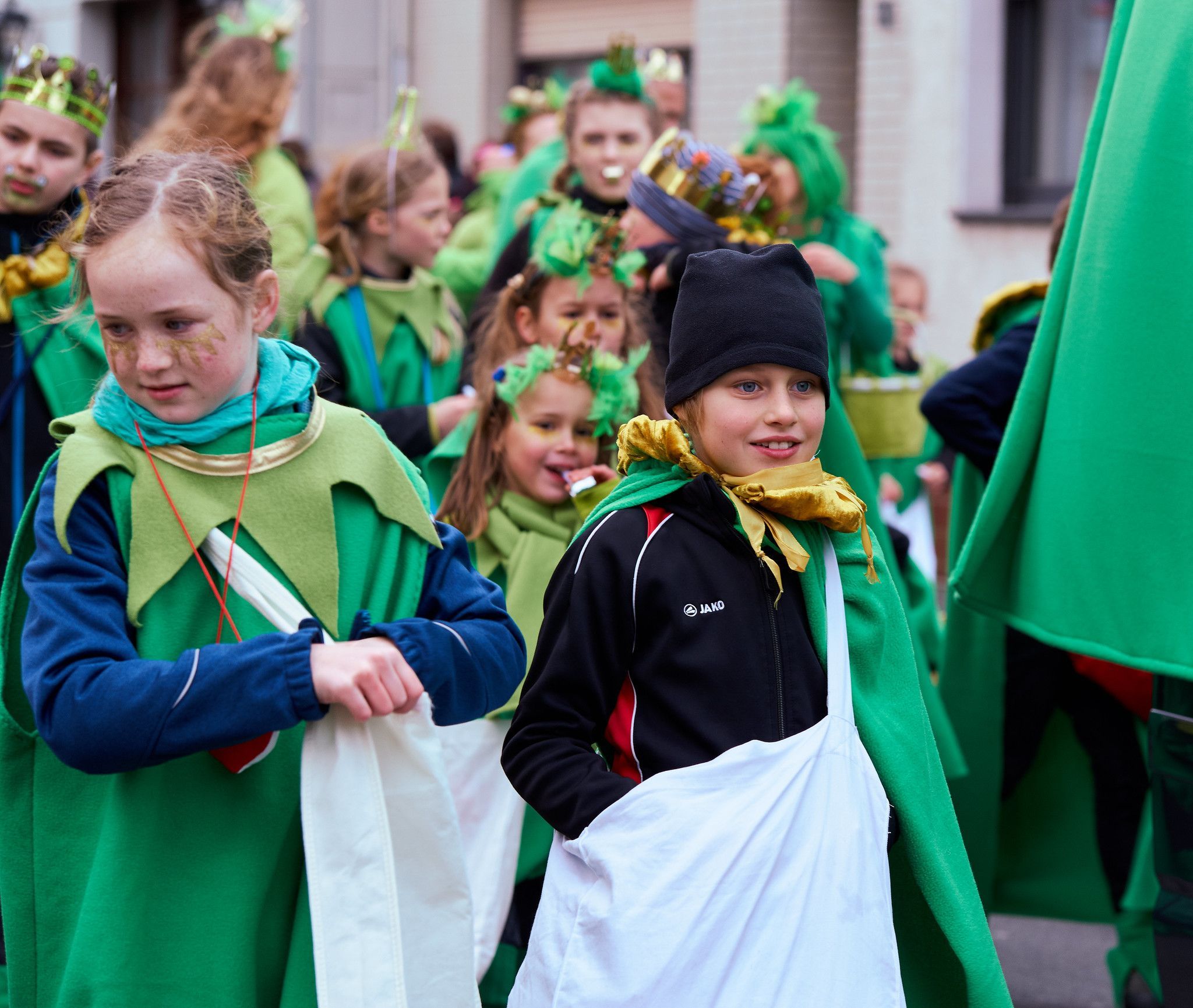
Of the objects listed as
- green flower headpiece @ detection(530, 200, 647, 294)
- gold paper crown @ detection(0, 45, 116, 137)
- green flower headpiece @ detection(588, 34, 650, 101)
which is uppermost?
green flower headpiece @ detection(588, 34, 650, 101)

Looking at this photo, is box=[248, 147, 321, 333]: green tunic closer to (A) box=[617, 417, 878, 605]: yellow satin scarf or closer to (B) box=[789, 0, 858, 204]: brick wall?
(A) box=[617, 417, 878, 605]: yellow satin scarf

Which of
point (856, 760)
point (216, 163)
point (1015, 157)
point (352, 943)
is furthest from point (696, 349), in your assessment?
point (1015, 157)

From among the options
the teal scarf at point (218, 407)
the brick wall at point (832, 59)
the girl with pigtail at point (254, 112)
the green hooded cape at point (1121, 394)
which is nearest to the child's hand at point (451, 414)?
the girl with pigtail at point (254, 112)

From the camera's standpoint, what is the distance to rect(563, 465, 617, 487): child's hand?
3.70 m

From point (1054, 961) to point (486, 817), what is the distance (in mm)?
2105

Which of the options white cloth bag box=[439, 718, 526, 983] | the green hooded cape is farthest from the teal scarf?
the green hooded cape

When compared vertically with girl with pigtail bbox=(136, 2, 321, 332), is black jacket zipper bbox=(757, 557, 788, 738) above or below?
below

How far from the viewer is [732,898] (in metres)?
2.17

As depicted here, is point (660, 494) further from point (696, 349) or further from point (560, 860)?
point (560, 860)

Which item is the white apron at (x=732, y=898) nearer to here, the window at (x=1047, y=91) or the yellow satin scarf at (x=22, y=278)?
the yellow satin scarf at (x=22, y=278)

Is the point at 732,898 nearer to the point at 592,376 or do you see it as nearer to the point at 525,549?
the point at 525,549

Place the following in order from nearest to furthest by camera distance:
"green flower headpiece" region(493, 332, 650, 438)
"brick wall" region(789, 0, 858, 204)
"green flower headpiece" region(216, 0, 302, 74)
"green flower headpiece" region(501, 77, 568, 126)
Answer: "green flower headpiece" region(493, 332, 650, 438) < "green flower headpiece" region(216, 0, 302, 74) < "green flower headpiece" region(501, 77, 568, 126) < "brick wall" region(789, 0, 858, 204)

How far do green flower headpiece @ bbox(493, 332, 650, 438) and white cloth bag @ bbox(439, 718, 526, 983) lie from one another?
0.74 meters

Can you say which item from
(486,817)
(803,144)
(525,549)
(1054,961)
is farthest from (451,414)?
(1054,961)
